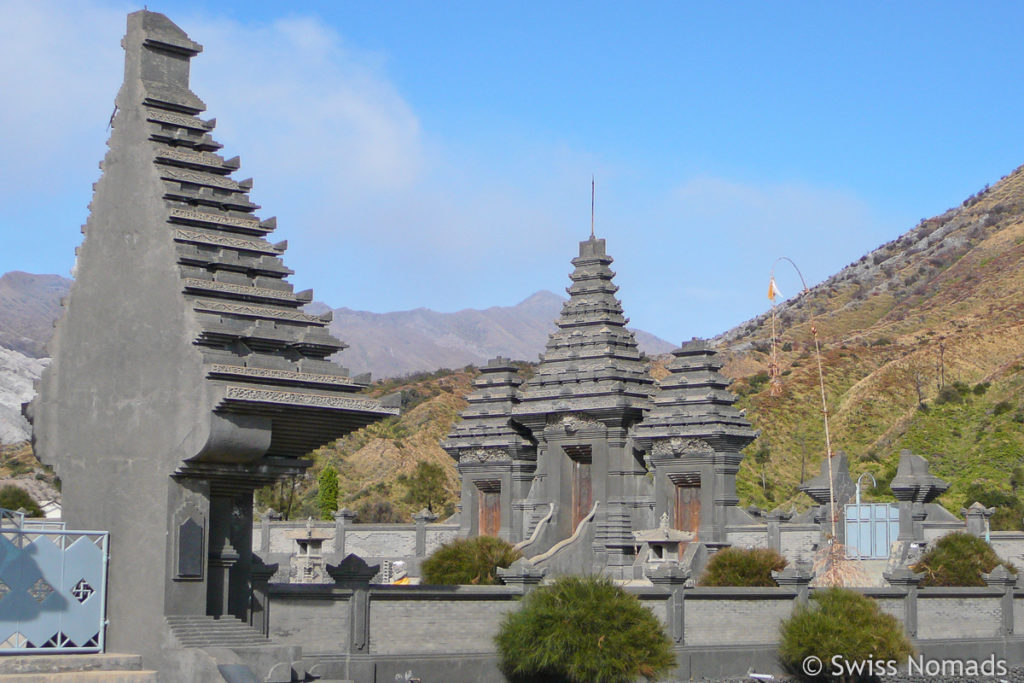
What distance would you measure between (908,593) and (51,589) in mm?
18349

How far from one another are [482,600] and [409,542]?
2109 cm

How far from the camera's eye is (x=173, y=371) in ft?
52.4

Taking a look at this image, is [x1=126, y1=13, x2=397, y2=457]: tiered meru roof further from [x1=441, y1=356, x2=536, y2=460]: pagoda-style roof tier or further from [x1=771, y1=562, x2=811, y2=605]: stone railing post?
[x1=441, y1=356, x2=536, y2=460]: pagoda-style roof tier

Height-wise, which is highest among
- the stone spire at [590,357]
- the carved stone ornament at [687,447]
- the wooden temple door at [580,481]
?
the stone spire at [590,357]

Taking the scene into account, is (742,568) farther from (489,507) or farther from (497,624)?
(489,507)

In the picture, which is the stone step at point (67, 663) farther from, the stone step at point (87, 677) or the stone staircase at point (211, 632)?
the stone staircase at point (211, 632)

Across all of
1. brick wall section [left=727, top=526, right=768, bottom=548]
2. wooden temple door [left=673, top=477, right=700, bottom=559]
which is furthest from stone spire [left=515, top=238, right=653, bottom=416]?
brick wall section [left=727, top=526, right=768, bottom=548]

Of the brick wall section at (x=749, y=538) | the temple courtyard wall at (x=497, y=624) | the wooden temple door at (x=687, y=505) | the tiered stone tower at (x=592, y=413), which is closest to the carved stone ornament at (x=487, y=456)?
the tiered stone tower at (x=592, y=413)

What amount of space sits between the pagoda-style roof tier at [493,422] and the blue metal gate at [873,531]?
1035 centimetres

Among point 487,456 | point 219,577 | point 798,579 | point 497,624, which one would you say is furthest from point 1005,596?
point 219,577

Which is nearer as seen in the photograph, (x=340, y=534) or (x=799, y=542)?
(x=799, y=542)

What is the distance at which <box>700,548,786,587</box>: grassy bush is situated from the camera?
3000 cm

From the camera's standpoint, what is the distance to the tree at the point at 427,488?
69625mm

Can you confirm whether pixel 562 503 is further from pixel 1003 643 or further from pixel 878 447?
pixel 878 447
